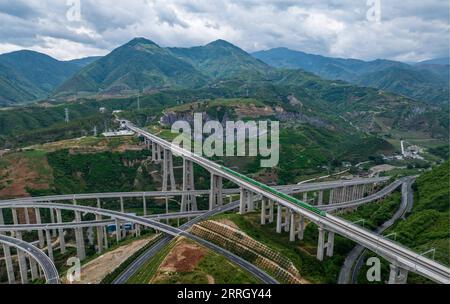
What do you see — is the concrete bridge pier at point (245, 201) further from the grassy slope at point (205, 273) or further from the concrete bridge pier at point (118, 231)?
the concrete bridge pier at point (118, 231)

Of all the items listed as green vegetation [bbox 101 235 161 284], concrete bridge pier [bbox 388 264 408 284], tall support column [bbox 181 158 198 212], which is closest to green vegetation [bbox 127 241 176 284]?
green vegetation [bbox 101 235 161 284]

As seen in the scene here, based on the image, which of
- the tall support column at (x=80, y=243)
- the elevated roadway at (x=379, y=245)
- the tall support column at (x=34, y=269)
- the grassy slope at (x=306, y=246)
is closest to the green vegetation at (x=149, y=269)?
the grassy slope at (x=306, y=246)

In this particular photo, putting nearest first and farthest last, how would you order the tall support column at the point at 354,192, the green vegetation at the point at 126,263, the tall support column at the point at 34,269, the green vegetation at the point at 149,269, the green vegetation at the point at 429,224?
the green vegetation at the point at 149,269
the green vegetation at the point at 126,263
the green vegetation at the point at 429,224
the tall support column at the point at 34,269
the tall support column at the point at 354,192

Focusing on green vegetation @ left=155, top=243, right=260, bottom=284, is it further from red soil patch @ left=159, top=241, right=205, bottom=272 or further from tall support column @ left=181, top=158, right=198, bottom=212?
tall support column @ left=181, top=158, right=198, bottom=212

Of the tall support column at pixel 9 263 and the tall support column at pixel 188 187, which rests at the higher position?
the tall support column at pixel 188 187

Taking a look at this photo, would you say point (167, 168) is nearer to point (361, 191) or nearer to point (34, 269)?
point (34, 269)
